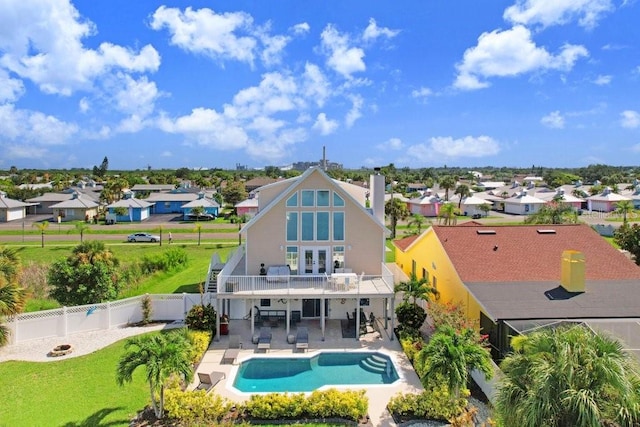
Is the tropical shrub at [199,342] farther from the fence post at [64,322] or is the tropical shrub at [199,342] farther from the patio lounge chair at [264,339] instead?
the fence post at [64,322]

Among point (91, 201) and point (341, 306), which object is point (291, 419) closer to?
point (341, 306)

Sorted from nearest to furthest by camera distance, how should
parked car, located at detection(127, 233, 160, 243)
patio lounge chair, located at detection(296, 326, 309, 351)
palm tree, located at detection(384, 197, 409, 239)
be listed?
patio lounge chair, located at detection(296, 326, 309, 351) < parked car, located at detection(127, 233, 160, 243) < palm tree, located at detection(384, 197, 409, 239)

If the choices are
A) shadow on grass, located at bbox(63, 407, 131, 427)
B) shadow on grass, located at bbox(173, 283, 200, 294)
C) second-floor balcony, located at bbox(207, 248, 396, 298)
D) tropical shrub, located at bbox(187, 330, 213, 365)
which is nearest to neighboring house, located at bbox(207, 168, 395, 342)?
second-floor balcony, located at bbox(207, 248, 396, 298)

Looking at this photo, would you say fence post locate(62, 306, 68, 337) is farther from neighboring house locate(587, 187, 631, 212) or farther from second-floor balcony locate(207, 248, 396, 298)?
neighboring house locate(587, 187, 631, 212)

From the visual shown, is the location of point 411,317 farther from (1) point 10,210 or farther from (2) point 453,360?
(1) point 10,210

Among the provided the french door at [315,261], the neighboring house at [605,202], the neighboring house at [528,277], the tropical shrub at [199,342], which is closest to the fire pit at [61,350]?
the tropical shrub at [199,342]

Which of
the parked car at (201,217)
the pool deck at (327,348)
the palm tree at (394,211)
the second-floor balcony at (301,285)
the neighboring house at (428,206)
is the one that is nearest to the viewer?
the pool deck at (327,348)
